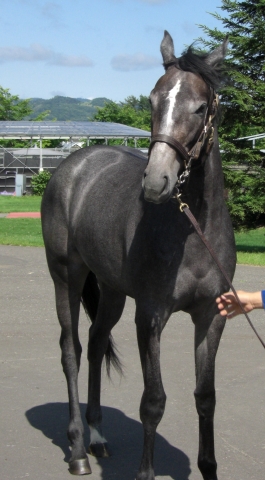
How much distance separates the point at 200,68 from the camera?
370 cm

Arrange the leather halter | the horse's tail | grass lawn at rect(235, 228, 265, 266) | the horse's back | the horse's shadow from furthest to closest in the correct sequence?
grass lawn at rect(235, 228, 265, 266) → the horse's tail → the horse's back → the horse's shadow → the leather halter

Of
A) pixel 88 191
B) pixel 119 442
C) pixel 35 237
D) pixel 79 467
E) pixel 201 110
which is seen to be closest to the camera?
pixel 201 110

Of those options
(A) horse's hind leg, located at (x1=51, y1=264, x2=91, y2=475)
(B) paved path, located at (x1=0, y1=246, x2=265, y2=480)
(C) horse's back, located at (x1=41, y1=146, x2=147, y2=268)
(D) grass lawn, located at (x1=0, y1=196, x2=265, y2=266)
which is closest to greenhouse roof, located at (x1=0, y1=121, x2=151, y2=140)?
(D) grass lawn, located at (x1=0, y1=196, x2=265, y2=266)

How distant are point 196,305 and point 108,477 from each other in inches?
50.0

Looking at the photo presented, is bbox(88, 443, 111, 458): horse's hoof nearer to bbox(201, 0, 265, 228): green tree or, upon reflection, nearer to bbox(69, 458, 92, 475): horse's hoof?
bbox(69, 458, 92, 475): horse's hoof

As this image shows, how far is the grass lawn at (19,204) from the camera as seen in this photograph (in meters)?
28.8

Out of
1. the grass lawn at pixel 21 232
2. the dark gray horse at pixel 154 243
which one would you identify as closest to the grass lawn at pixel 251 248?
the grass lawn at pixel 21 232

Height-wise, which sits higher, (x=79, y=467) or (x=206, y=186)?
(x=206, y=186)

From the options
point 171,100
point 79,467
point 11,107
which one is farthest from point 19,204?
point 11,107

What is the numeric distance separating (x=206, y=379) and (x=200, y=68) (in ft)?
5.75

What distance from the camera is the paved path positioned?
457 cm

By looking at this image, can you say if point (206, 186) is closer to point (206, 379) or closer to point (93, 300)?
point (206, 379)

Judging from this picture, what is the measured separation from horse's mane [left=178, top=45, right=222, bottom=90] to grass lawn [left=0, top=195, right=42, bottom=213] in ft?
80.5

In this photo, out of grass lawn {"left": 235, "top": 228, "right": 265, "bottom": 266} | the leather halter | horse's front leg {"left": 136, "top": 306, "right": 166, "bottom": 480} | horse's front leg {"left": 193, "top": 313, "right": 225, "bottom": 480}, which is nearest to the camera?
the leather halter
